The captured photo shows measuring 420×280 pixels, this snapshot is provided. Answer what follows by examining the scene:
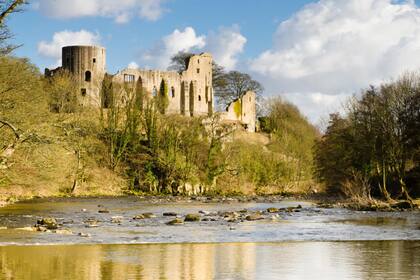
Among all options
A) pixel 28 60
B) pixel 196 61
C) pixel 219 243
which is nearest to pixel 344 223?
pixel 219 243

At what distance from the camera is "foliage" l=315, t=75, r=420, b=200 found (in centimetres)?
4716

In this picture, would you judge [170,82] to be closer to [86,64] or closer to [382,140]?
[86,64]

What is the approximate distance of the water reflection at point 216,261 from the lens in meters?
14.9

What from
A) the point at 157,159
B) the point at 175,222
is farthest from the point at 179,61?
the point at 175,222

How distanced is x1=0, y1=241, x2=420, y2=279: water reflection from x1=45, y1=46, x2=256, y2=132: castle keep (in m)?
57.8

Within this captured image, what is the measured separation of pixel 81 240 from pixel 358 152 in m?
33.6

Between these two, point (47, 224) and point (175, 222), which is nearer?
point (47, 224)

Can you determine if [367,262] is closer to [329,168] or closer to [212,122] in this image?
[329,168]

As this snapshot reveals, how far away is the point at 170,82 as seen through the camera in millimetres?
93250

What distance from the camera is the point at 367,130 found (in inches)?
1984

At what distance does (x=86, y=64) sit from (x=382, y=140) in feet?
153

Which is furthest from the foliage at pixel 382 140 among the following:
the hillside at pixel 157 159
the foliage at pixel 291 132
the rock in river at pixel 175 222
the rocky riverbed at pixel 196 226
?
the foliage at pixel 291 132

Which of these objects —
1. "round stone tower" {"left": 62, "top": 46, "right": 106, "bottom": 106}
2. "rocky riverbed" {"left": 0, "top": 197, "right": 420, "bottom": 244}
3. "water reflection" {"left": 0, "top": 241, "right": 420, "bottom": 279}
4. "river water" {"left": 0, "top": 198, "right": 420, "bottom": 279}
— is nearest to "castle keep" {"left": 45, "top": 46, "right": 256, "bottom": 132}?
"round stone tower" {"left": 62, "top": 46, "right": 106, "bottom": 106}

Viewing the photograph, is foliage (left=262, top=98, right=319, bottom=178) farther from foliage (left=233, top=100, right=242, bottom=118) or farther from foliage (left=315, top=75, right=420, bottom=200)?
foliage (left=315, top=75, right=420, bottom=200)
